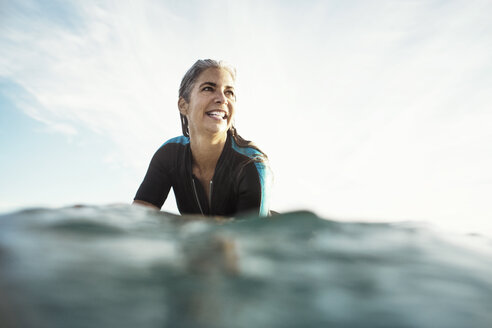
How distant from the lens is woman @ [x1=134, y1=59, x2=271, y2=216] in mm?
4285

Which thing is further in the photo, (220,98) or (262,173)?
(220,98)

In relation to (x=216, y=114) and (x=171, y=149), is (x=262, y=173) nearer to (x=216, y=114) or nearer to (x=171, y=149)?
(x=216, y=114)

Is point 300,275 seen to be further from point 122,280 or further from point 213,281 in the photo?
point 122,280

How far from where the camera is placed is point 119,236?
8.02 feet

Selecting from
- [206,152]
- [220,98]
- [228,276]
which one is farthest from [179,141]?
[228,276]

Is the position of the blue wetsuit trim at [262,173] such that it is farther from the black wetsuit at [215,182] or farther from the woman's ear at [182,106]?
the woman's ear at [182,106]

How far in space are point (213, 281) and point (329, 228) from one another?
1.16 meters

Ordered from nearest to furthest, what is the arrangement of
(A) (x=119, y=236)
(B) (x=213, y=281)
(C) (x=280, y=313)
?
(C) (x=280, y=313)
(B) (x=213, y=281)
(A) (x=119, y=236)

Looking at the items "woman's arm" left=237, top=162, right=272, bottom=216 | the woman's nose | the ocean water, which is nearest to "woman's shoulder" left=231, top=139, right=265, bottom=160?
"woman's arm" left=237, top=162, right=272, bottom=216

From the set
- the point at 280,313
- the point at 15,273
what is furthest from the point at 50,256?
the point at 280,313

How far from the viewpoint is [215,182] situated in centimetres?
446

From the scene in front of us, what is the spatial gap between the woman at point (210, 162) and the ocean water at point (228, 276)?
1548 mm

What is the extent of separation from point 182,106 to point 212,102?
0.65 metres

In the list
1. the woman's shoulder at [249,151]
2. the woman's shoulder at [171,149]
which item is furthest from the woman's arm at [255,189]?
the woman's shoulder at [171,149]
